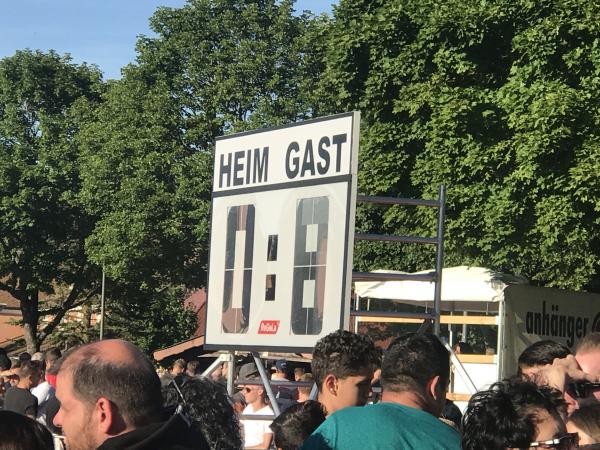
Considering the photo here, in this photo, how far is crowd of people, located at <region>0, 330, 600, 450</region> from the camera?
3002 mm

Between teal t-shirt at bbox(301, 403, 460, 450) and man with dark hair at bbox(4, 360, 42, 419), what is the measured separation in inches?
267

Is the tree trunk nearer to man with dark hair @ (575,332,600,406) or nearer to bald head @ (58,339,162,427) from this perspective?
man with dark hair @ (575,332,600,406)

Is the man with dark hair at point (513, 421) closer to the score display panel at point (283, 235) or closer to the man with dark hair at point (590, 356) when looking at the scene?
the man with dark hair at point (590, 356)

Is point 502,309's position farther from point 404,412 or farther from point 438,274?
point 404,412

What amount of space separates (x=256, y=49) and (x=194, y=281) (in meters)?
8.55

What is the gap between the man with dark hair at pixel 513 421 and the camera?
11.4ft

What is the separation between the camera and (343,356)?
4.94 meters

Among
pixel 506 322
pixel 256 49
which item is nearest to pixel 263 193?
pixel 506 322

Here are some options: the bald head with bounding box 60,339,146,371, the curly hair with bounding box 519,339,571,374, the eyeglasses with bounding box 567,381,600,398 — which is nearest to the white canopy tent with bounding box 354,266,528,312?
the curly hair with bounding box 519,339,571,374

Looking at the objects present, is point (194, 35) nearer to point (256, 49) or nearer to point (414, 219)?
point (256, 49)

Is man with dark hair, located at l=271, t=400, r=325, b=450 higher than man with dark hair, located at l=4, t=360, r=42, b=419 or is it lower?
higher

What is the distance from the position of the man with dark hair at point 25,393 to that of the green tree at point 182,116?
82.1ft

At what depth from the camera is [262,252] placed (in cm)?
846

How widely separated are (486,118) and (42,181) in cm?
2869
